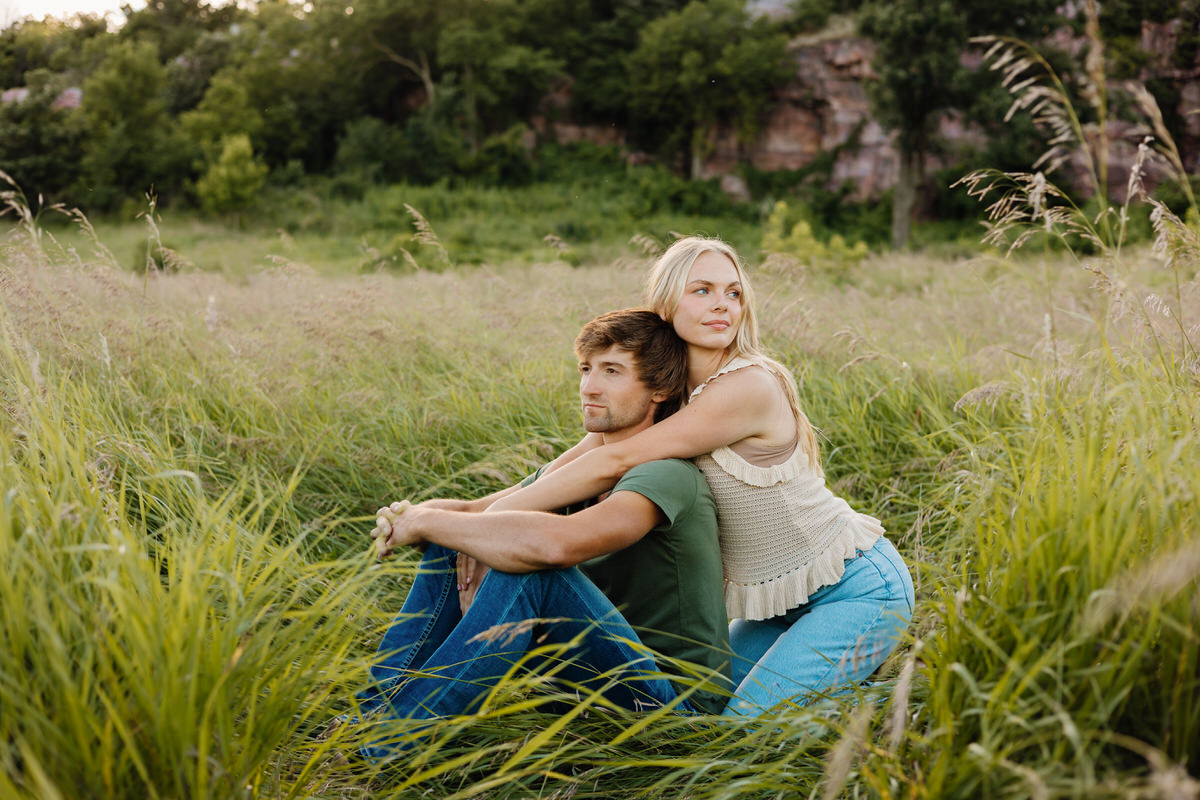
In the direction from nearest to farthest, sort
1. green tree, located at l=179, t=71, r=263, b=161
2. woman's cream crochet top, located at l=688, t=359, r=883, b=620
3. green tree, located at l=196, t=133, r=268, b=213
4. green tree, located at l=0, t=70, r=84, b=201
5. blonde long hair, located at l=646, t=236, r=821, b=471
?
woman's cream crochet top, located at l=688, t=359, r=883, b=620
blonde long hair, located at l=646, t=236, r=821, b=471
green tree, located at l=0, t=70, r=84, b=201
green tree, located at l=196, t=133, r=268, b=213
green tree, located at l=179, t=71, r=263, b=161

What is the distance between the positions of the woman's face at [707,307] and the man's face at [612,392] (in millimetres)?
271

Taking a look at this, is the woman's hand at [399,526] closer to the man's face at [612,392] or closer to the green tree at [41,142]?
the man's face at [612,392]

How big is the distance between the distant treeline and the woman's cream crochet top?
2383 cm

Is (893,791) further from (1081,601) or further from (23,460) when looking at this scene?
(23,460)

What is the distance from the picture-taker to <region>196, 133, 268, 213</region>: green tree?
25234mm

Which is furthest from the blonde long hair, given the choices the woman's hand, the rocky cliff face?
the rocky cliff face

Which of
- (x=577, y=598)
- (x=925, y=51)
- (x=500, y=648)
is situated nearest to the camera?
(x=500, y=648)

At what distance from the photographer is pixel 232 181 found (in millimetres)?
25391

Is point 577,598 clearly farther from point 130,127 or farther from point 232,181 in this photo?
point 130,127

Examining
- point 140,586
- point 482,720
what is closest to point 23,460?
point 140,586

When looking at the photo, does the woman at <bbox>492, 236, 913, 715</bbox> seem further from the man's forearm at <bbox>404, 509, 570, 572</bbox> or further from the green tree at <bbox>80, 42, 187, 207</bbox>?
the green tree at <bbox>80, 42, 187, 207</bbox>

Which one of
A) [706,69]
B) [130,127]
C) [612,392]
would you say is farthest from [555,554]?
[706,69]

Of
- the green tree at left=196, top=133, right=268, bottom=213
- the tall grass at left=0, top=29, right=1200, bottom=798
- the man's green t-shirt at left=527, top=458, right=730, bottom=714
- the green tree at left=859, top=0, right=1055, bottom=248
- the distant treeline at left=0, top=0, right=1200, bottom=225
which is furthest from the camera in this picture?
the green tree at left=196, top=133, right=268, bottom=213

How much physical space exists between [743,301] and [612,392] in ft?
2.06
